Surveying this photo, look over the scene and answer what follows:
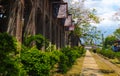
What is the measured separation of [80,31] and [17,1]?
43352mm

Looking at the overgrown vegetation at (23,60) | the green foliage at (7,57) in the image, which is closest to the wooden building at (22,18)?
the overgrown vegetation at (23,60)

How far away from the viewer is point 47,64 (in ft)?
39.2

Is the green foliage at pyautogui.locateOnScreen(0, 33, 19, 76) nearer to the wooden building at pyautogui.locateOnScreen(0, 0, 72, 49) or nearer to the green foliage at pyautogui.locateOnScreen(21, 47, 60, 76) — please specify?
the green foliage at pyautogui.locateOnScreen(21, 47, 60, 76)

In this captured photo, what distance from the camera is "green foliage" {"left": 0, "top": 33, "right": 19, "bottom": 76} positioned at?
818cm

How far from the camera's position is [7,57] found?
837 cm

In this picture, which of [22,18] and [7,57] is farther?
[22,18]

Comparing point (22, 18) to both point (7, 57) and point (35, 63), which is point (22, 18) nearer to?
point (35, 63)

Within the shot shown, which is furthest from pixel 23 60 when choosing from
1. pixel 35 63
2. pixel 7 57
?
pixel 7 57

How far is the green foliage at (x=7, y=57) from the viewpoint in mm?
8180

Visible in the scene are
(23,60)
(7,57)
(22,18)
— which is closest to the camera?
(7,57)

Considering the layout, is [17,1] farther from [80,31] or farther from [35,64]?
[80,31]

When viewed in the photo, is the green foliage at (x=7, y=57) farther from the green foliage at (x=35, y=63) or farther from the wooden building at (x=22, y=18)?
the wooden building at (x=22, y=18)

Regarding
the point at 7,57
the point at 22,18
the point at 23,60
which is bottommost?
the point at 23,60

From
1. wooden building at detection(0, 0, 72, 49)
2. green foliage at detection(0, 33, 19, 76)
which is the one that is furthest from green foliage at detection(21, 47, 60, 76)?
green foliage at detection(0, 33, 19, 76)
